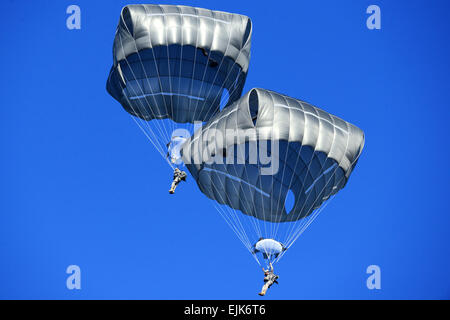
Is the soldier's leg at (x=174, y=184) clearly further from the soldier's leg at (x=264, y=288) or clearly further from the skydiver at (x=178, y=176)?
the soldier's leg at (x=264, y=288)

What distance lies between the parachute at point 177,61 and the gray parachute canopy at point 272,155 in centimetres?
Answer: 270

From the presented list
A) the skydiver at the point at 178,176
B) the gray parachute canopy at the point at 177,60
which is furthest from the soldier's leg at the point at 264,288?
the gray parachute canopy at the point at 177,60

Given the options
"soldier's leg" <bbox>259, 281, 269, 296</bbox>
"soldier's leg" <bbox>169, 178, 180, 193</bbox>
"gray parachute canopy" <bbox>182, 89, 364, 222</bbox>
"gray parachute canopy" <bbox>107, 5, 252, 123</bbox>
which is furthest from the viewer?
"gray parachute canopy" <bbox>107, 5, 252, 123</bbox>

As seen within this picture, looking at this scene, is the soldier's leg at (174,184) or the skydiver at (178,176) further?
the skydiver at (178,176)

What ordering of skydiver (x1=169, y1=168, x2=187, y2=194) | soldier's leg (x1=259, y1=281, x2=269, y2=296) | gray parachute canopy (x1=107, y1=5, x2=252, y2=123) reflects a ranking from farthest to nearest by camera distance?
1. gray parachute canopy (x1=107, y1=5, x2=252, y2=123)
2. skydiver (x1=169, y1=168, x2=187, y2=194)
3. soldier's leg (x1=259, y1=281, x2=269, y2=296)

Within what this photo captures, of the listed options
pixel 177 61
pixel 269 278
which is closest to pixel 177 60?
pixel 177 61

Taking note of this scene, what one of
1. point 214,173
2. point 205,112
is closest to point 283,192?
point 214,173

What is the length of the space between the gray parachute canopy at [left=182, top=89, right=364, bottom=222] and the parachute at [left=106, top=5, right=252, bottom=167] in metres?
2.70

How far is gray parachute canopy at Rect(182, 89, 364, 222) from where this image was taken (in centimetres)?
3048

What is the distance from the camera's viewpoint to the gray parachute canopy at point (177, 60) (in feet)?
112

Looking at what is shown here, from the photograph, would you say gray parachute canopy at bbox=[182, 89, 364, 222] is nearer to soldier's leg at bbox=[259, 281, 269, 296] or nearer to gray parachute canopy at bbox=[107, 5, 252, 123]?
gray parachute canopy at bbox=[107, 5, 252, 123]

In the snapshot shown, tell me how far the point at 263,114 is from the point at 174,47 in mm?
5942

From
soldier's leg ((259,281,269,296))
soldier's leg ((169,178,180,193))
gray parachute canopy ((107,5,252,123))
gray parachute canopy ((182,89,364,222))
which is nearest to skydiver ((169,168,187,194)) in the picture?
soldier's leg ((169,178,180,193))
